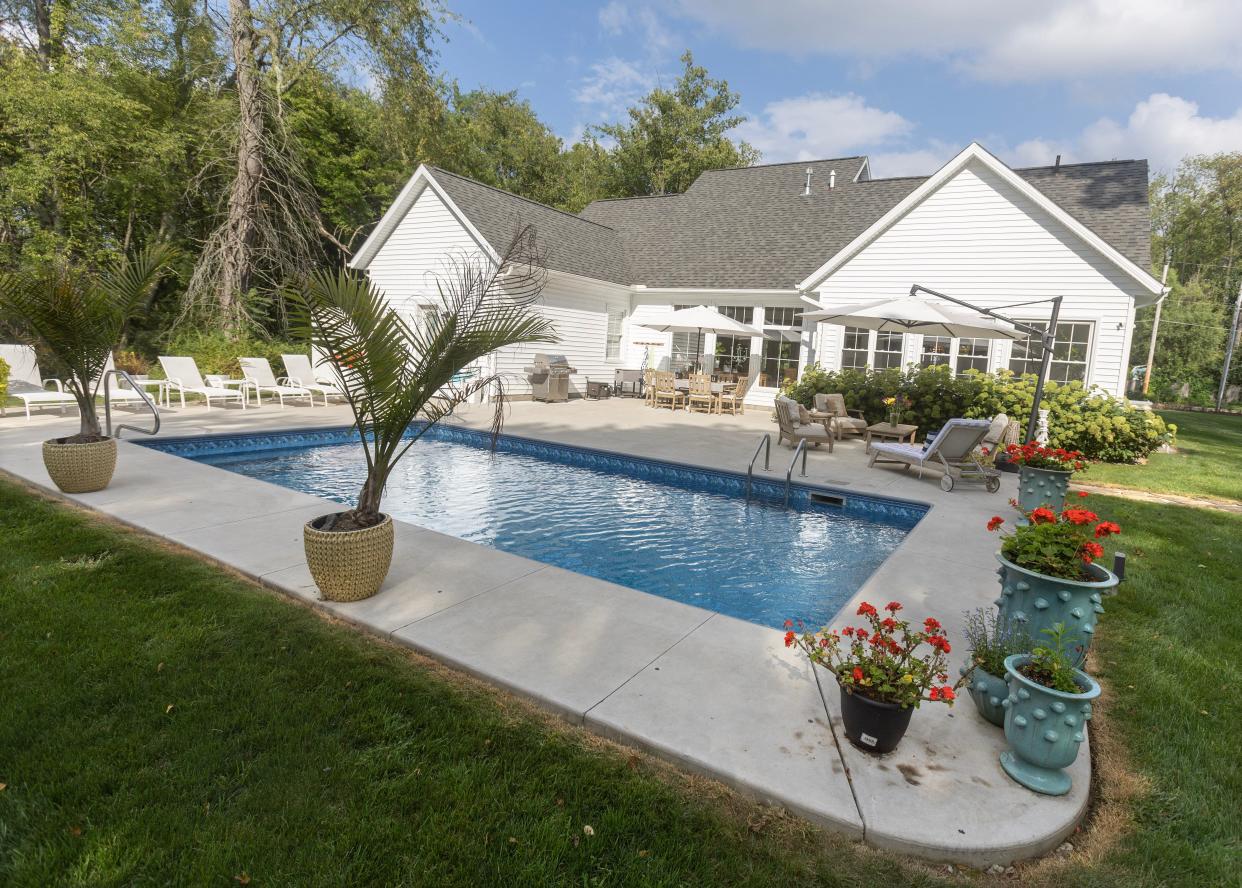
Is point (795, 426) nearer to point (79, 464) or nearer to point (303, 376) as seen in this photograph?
point (79, 464)

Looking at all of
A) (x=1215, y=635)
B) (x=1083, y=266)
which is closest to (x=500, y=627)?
(x=1215, y=635)

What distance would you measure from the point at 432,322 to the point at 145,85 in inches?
807

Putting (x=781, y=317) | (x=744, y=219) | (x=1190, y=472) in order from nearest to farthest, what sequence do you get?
1. (x=1190, y=472)
2. (x=781, y=317)
3. (x=744, y=219)

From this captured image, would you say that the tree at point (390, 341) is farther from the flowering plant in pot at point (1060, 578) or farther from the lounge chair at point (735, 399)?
the lounge chair at point (735, 399)

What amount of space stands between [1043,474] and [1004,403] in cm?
640

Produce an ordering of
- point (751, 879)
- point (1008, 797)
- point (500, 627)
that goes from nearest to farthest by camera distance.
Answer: point (751, 879)
point (1008, 797)
point (500, 627)

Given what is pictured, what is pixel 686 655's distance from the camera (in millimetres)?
3525

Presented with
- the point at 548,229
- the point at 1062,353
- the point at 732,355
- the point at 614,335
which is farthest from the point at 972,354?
the point at 548,229

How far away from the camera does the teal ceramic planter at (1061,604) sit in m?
2.93

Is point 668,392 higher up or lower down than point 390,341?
lower down

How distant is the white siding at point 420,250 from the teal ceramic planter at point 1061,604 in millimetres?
14407

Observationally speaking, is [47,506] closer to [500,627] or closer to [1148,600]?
[500,627]

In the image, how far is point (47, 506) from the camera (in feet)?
18.0

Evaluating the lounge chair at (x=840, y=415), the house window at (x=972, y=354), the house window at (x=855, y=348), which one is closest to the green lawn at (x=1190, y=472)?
the house window at (x=972, y=354)
